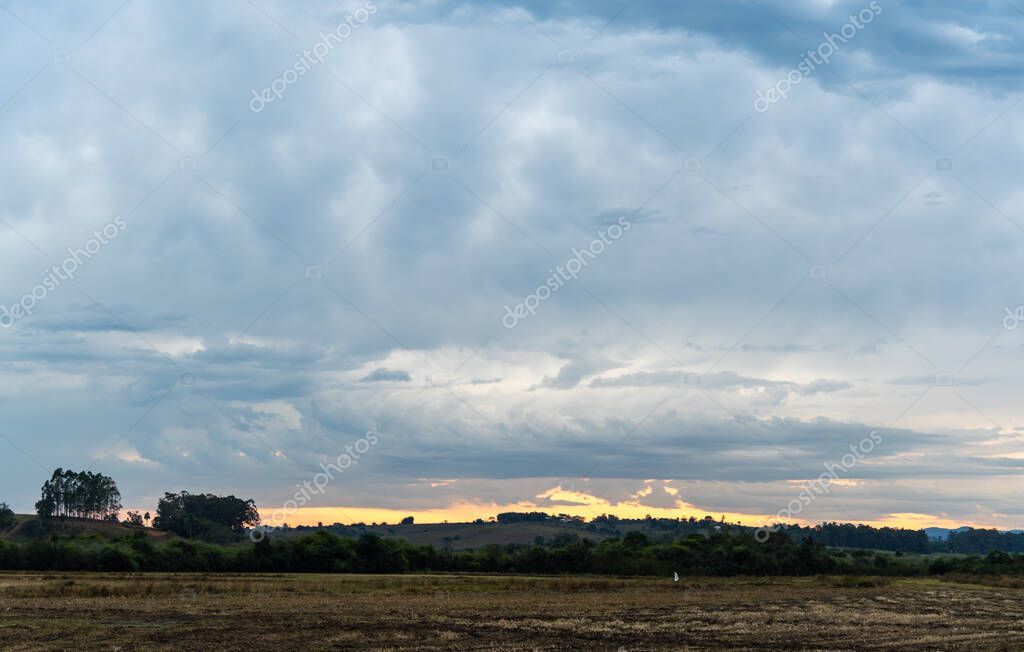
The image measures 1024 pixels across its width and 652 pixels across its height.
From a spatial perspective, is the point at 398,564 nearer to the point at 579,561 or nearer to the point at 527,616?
the point at 579,561

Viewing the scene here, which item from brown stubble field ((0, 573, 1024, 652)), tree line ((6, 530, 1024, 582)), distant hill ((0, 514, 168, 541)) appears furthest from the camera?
distant hill ((0, 514, 168, 541))

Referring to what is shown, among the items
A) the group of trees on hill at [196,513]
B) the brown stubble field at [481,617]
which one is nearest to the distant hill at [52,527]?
the group of trees on hill at [196,513]

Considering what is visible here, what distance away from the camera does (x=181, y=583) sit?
2790 inches

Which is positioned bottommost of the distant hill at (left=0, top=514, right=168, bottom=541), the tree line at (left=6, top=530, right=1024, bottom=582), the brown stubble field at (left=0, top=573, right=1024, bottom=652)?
the brown stubble field at (left=0, top=573, right=1024, bottom=652)

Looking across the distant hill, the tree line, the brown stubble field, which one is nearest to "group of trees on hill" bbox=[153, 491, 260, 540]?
the distant hill

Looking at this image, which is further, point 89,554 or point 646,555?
point 646,555

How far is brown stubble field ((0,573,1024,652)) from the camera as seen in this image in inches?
1423

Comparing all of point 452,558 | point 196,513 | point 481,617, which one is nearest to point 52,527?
point 196,513

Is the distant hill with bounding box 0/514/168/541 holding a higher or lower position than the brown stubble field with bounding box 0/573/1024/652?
higher

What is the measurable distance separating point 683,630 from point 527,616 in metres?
9.09

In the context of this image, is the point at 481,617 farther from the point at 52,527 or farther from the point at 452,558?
the point at 52,527

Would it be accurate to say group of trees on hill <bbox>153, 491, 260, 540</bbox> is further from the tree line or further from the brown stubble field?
the brown stubble field

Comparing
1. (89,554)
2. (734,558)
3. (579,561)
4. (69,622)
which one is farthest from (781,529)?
(69,622)

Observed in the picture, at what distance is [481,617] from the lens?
45969mm
